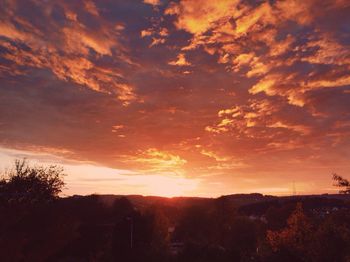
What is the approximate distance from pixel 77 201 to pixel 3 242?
76895 mm

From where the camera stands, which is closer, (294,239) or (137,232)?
(294,239)

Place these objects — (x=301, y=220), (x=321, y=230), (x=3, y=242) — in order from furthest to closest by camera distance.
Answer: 1. (x=301, y=220)
2. (x=321, y=230)
3. (x=3, y=242)

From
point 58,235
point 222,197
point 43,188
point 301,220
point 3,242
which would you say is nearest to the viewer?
point 3,242

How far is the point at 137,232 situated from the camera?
5756 cm

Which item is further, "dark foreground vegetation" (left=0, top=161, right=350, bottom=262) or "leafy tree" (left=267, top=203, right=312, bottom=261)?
"leafy tree" (left=267, top=203, right=312, bottom=261)

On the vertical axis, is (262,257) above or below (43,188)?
below

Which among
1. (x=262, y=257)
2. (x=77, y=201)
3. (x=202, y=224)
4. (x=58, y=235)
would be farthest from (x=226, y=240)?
(x=58, y=235)

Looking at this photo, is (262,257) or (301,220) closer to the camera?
(262,257)

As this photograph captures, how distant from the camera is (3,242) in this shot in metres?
10.5

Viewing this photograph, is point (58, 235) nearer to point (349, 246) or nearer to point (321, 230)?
point (349, 246)

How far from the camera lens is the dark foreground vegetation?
11.9 metres

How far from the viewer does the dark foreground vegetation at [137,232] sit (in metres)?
11.9

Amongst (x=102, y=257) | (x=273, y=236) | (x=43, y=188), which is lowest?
(x=102, y=257)

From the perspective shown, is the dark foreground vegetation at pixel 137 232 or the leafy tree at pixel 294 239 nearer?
the dark foreground vegetation at pixel 137 232
